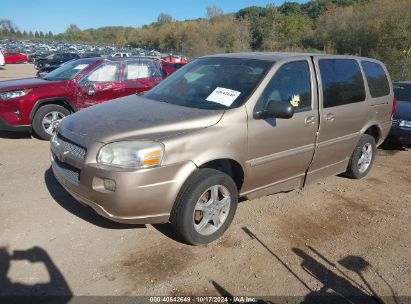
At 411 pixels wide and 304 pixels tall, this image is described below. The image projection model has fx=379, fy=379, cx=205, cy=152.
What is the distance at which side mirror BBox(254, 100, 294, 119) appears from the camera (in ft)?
11.7

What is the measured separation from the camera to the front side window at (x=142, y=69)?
7.94m

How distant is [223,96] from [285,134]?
79cm

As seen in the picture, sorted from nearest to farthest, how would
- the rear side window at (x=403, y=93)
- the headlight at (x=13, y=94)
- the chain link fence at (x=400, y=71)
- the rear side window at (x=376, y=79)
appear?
the rear side window at (x=376, y=79) < the headlight at (x=13, y=94) < the rear side window at (x=403, y=93) < the chain link fence at (x=400, y=71)

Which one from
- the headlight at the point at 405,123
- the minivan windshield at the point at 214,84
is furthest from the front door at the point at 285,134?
the headlight at the point at 405,123

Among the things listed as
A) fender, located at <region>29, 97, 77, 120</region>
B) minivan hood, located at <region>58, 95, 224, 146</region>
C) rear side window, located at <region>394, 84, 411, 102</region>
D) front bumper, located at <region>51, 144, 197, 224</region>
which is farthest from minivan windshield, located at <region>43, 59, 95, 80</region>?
rear side window, located at <region>394, 84, 411, 102</region>

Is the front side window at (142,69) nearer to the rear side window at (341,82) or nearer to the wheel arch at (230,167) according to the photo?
→ the rear side window at (341,82)

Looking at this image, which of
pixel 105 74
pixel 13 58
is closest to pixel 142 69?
pixel 105 74

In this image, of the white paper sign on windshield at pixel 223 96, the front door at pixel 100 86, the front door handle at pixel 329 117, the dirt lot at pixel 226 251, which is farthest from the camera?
the front door at pixel 100 86

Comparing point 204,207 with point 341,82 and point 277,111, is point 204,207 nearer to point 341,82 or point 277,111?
point 277,111

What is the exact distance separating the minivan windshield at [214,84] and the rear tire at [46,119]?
3250mm

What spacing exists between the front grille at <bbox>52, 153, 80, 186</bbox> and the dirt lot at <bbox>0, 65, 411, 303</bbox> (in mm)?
608

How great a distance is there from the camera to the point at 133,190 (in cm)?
307

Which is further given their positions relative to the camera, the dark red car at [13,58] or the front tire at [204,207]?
the dark red car at [13,58]

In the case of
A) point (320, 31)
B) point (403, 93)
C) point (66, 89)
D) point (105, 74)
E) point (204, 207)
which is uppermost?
point (320, 31)
